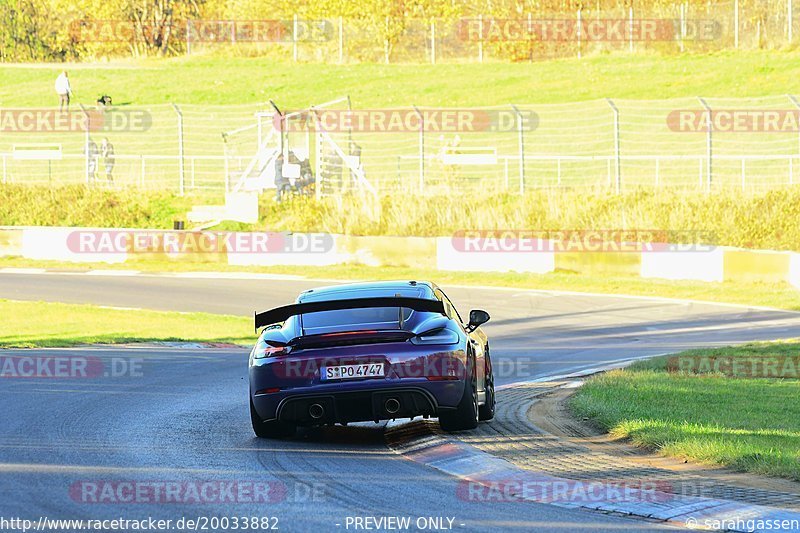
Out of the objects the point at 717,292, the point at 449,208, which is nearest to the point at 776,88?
the point at 449,208

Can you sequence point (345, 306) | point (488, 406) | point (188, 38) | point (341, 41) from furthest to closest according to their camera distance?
1. point (188, 38)
2. point (341, 41)
3. point (488, 406)
4. point (345, 306)

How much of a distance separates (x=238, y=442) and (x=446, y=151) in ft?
100

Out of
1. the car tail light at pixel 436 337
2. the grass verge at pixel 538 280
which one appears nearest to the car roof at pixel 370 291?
the car tail light at pixel 436 337

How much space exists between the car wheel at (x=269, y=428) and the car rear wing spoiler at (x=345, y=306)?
2.23ft

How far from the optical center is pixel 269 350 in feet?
33.3

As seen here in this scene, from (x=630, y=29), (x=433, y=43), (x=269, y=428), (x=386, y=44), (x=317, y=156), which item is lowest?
(x=269, y=428)

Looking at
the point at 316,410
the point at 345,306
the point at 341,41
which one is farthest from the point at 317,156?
the point at 341,41

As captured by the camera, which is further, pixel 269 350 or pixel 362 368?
pixel 269 350

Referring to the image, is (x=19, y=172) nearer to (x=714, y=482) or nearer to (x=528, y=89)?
(x=528, y=89)

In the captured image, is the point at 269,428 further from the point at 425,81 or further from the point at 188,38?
the point at 188,38

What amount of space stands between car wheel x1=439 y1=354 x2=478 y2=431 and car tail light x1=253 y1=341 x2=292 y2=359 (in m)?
1.27

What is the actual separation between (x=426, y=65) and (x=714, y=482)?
5866 centimetres

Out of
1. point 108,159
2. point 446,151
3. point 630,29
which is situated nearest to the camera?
point 446,151

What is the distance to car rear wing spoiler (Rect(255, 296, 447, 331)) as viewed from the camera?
1043 cm
